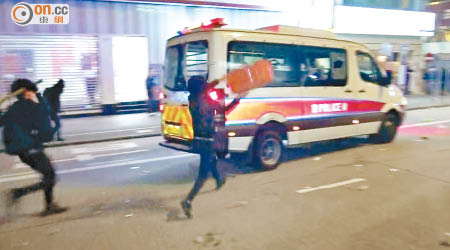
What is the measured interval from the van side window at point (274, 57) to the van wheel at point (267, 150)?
92 centimetres

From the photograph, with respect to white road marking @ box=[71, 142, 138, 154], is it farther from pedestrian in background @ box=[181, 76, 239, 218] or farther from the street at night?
pedestrian in background @ box=[181, 76, 239, 218]

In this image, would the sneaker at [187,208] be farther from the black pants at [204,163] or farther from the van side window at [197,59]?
the van side window at [197,59]

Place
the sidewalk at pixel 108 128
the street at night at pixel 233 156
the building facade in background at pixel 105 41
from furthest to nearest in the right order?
the building facade in background at pixel 105 41
the sidewalk at pixel 108 128
the street at night at pixel 233 156

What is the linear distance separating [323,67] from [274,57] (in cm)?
130

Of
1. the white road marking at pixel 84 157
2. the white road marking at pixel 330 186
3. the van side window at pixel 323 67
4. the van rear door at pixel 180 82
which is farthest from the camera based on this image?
the white road marking at pixel 84 157

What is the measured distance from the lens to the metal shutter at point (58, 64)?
43.7 ft

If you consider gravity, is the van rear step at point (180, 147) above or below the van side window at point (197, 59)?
below

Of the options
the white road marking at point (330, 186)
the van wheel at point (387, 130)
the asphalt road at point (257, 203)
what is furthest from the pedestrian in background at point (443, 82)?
the white road marking at point (330, 186)

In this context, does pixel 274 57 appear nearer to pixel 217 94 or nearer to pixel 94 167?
pixel 217 94

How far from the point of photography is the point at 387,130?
29.9ft

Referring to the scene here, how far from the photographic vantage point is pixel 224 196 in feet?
18.2

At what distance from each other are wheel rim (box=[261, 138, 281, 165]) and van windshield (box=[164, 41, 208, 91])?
5.76 ft

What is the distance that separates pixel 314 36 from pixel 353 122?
2.15 metres

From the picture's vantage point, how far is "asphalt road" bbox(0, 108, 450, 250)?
161 inches
